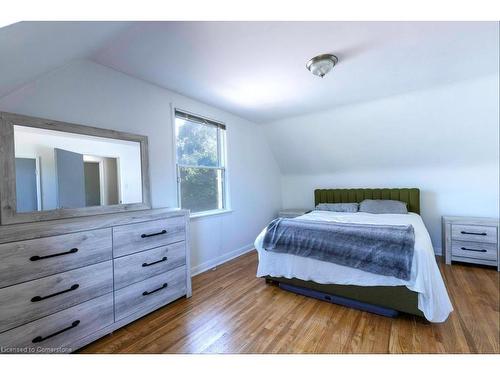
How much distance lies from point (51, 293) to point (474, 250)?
4.45 meters

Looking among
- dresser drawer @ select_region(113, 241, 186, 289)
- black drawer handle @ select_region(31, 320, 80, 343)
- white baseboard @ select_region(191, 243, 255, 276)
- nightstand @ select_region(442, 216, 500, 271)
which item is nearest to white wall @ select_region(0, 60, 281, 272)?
white baseboard @ select_region(191, 243, 255, 276)

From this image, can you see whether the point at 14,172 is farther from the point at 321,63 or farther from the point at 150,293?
the point at 321,63

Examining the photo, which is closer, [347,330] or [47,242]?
[47,242]

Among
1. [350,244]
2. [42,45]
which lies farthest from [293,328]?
[42,45]

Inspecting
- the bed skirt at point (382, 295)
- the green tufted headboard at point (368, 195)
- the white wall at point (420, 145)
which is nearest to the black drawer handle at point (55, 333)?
the bed skirt at point (382, 295)

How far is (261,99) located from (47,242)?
2589 mm

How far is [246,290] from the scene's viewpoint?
2389 millimetres

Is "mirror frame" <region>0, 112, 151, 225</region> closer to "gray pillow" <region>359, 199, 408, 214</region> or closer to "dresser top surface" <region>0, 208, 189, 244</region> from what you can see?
"dresser top surface" <region>0, 208, 189, 244</region>

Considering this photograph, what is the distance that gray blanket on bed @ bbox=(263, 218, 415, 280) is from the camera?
1.77 meters

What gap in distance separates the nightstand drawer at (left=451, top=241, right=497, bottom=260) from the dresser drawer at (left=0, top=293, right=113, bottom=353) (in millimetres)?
4080

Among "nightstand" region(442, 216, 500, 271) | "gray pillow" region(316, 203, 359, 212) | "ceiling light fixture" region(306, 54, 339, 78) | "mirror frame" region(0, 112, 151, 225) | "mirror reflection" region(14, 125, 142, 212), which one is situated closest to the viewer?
"mirror frame" region(0, 112, 151, 225)

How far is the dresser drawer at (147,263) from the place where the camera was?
5.60ft
